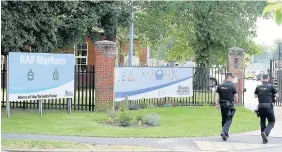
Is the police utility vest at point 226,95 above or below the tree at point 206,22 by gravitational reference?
below

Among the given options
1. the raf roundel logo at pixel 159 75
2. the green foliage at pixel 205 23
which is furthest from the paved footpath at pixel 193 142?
the green foliage at pixel 205 23

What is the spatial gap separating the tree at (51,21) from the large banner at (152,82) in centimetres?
364

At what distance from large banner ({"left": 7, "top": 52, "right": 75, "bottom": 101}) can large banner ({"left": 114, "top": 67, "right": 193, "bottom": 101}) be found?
2282mm

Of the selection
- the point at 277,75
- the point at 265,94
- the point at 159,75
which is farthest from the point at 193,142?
the point at 277,75

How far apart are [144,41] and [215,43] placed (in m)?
8.34

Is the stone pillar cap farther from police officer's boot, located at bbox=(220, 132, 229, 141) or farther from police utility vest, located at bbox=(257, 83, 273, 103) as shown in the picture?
police utility vest, located at bbox=(257, 83, 273, 103)

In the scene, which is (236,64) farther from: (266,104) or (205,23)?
(266,104)

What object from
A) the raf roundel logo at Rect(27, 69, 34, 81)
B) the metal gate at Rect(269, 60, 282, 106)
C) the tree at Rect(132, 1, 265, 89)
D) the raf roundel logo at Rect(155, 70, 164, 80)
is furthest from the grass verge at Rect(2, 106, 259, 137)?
the tree at Rect(132, 1, 265, 89)

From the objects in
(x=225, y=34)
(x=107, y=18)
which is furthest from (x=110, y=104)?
(x=225, y=34)

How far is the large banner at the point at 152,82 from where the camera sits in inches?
790

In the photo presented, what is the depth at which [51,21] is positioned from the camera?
20.1m

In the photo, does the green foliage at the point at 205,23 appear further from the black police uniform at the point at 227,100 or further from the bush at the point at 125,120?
the black police uniform at the point at 227,100

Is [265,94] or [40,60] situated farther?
[40,60]

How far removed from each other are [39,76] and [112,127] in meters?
4.60
